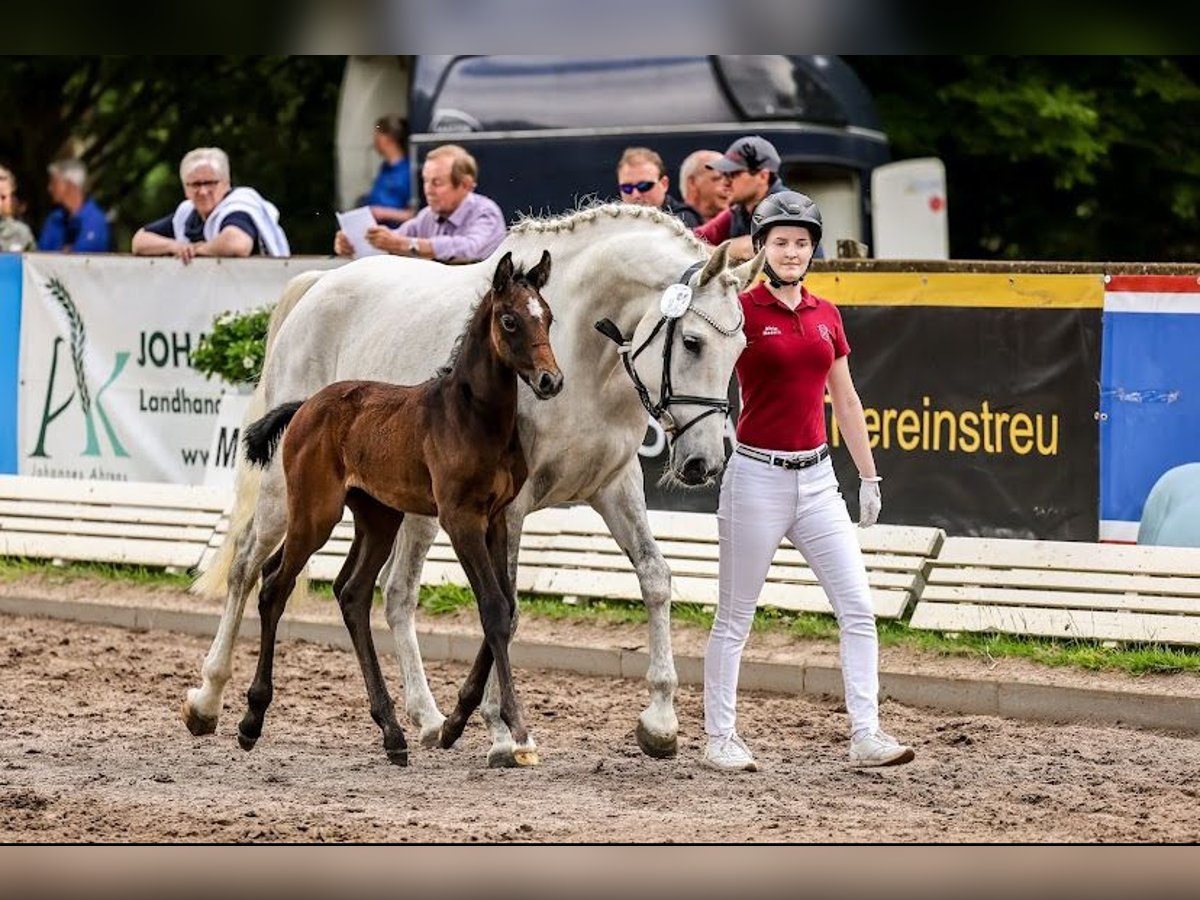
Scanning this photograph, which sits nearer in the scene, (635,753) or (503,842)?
(503,842)

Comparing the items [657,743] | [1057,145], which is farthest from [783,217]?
[1057,145]

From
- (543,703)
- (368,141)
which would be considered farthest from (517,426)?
(368,141)

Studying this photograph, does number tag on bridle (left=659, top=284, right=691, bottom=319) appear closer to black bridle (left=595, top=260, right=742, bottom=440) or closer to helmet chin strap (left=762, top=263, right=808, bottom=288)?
black bridle (left=595, top=260, right=742, bottom=440)

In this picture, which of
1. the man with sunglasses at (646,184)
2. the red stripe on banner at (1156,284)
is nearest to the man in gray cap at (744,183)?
the man with sunglasses at (646,184)

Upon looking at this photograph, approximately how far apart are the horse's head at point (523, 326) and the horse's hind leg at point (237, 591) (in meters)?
2.12

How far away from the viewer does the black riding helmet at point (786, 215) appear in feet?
25.6

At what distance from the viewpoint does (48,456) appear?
48.0ft

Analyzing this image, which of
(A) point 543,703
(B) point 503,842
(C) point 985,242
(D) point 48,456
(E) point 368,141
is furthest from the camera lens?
(C) point 985,242

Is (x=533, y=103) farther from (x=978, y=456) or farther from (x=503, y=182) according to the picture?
(x=978, y=456)

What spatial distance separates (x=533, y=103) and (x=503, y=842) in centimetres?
1418

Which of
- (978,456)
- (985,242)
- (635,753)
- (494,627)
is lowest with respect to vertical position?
(635,753)

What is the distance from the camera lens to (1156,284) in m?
10.9

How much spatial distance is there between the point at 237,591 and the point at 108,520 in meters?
4.17

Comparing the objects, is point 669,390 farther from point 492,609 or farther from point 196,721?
point 196,721
